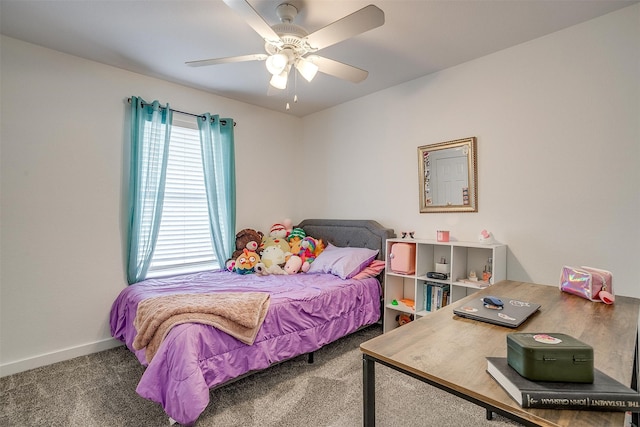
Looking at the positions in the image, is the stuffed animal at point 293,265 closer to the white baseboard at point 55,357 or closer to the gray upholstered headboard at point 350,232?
the gray upholstered headboard at point 350,232

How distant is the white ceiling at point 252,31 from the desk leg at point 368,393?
2.04 m

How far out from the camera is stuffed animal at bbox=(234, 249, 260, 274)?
3238mm

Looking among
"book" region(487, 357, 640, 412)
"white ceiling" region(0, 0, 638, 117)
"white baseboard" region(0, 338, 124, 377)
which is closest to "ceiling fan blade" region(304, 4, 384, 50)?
"white ceiling" region(0, 0, 638, 117)

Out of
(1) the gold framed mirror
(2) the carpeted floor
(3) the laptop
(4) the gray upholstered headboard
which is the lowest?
(2) the carpeted floor

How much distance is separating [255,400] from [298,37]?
2286 millimetres

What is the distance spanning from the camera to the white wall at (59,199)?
2.36 meters

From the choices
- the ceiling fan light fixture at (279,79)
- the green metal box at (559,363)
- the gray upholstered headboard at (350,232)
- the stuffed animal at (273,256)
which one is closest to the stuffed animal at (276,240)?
the stuffed animal at (273,256)

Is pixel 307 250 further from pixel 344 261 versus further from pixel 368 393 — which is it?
pixel 368 393

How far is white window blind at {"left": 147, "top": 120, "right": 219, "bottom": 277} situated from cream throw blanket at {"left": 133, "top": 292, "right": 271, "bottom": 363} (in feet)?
3.28

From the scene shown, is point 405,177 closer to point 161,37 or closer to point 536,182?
point 536,182

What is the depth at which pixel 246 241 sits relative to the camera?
359cm

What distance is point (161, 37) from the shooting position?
91.1 inches

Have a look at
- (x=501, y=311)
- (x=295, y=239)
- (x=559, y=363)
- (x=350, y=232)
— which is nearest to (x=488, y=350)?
(x=559, y=363)

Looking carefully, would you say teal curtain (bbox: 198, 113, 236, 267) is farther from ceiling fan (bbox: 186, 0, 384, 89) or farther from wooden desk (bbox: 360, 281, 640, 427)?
wooden desk (bbox: 360, 281, 640, 427)
